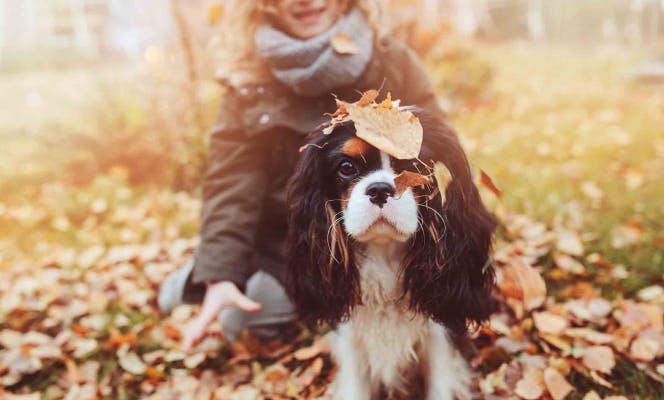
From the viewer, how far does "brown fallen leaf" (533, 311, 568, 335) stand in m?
2.04

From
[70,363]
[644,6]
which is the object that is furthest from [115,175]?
[644,6]

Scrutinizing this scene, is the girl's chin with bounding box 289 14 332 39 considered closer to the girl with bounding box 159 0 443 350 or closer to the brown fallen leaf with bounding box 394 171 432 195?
the girl with bounding box 159 0 443 350

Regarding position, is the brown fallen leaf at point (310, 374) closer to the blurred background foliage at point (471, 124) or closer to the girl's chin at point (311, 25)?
the girl's chin at point (311, 25)

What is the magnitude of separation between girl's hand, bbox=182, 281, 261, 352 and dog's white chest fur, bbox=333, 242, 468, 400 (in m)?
0.48

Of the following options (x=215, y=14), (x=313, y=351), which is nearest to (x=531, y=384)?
(x=313, y=351)

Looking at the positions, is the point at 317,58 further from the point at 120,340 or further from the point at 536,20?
the point at 536,20

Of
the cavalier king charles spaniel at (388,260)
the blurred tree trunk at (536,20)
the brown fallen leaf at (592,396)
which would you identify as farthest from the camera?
the blurred tree trunk at (536,20)

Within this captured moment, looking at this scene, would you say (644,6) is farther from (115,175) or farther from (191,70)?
(115,175)

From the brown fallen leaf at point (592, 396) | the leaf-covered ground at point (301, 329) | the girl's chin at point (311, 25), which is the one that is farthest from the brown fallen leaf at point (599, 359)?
the girl's chin at point (311, 25)

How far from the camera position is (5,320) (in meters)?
2.49

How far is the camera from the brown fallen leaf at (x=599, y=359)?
1814 mm

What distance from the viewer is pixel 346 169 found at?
134cm

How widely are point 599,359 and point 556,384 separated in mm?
220

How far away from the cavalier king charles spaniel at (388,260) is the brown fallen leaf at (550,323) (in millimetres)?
471
